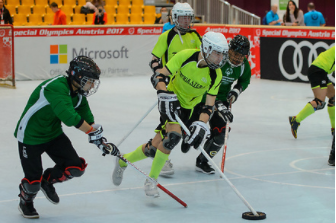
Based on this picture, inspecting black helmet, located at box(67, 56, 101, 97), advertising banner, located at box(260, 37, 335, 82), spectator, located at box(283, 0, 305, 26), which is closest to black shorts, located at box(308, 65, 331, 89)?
black helmet, located at box(67, 56, 101, 97)

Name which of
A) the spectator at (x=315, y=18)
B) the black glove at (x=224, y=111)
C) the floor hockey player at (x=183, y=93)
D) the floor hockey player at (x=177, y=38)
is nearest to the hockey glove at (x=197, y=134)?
the floor hockey player at (x=183, y=93)

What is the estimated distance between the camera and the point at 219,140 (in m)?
6.21

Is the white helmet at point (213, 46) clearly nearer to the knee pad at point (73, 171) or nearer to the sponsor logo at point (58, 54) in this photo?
the knee pad at point (73, 171)

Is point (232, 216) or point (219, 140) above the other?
point (219, 140)

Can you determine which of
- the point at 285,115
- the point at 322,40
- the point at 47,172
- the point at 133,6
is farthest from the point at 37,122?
the point at 133,6

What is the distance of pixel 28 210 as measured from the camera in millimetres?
4617

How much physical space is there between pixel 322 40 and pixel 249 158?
7.26 meters

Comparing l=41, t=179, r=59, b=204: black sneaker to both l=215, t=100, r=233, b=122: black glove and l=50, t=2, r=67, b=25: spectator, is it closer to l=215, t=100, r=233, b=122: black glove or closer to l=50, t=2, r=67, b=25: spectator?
l=215, t=100, r=233, b=122: black glove

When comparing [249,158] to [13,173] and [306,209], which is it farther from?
[13,173]

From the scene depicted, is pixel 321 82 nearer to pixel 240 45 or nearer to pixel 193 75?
pixel 240 45

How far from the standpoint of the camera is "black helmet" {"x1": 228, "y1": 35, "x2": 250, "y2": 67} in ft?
19.6

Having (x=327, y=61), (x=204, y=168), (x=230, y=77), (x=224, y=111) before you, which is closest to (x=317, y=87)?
(x=327, y=61)

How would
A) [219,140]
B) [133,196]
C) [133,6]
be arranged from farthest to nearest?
[133,6]
[219,140]
[133,196]

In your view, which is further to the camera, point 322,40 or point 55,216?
point 322,40
